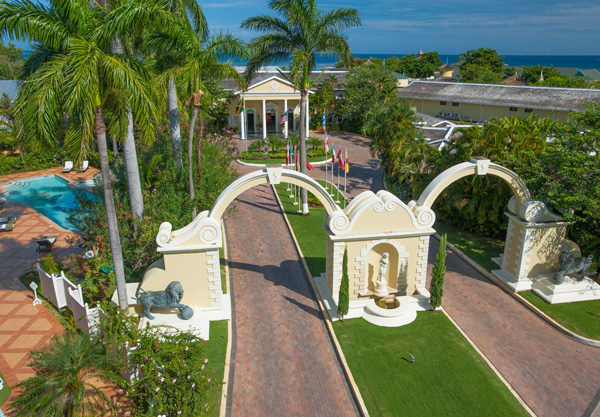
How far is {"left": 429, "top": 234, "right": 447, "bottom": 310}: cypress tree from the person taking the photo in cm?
1740

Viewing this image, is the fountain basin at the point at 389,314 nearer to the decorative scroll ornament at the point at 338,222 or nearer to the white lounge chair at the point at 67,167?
the decorative scroll ornament at the point at 338,222

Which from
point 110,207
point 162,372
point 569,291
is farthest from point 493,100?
point 162,372

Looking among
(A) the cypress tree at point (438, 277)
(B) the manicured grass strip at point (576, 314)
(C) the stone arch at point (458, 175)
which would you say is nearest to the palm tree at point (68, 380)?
(A) the cypress tree at point (438, 277)

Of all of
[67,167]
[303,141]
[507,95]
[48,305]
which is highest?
[507,95]

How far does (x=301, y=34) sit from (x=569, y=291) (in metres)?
18.6

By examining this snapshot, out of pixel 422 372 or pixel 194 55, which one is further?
pixel 194 55

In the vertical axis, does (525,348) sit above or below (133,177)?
below

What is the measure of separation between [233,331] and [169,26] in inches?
436

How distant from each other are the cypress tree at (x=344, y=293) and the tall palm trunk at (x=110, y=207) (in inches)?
312

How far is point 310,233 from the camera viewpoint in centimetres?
2592

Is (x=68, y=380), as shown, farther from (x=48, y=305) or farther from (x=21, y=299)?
(x=21, y=299)

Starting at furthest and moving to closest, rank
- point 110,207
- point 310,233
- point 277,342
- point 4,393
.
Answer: point 310,233 → point 277,342 → point 110,207 → point 4,393

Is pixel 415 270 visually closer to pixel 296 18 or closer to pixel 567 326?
pixel 567 326

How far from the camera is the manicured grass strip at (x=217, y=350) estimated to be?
44.8 ft
